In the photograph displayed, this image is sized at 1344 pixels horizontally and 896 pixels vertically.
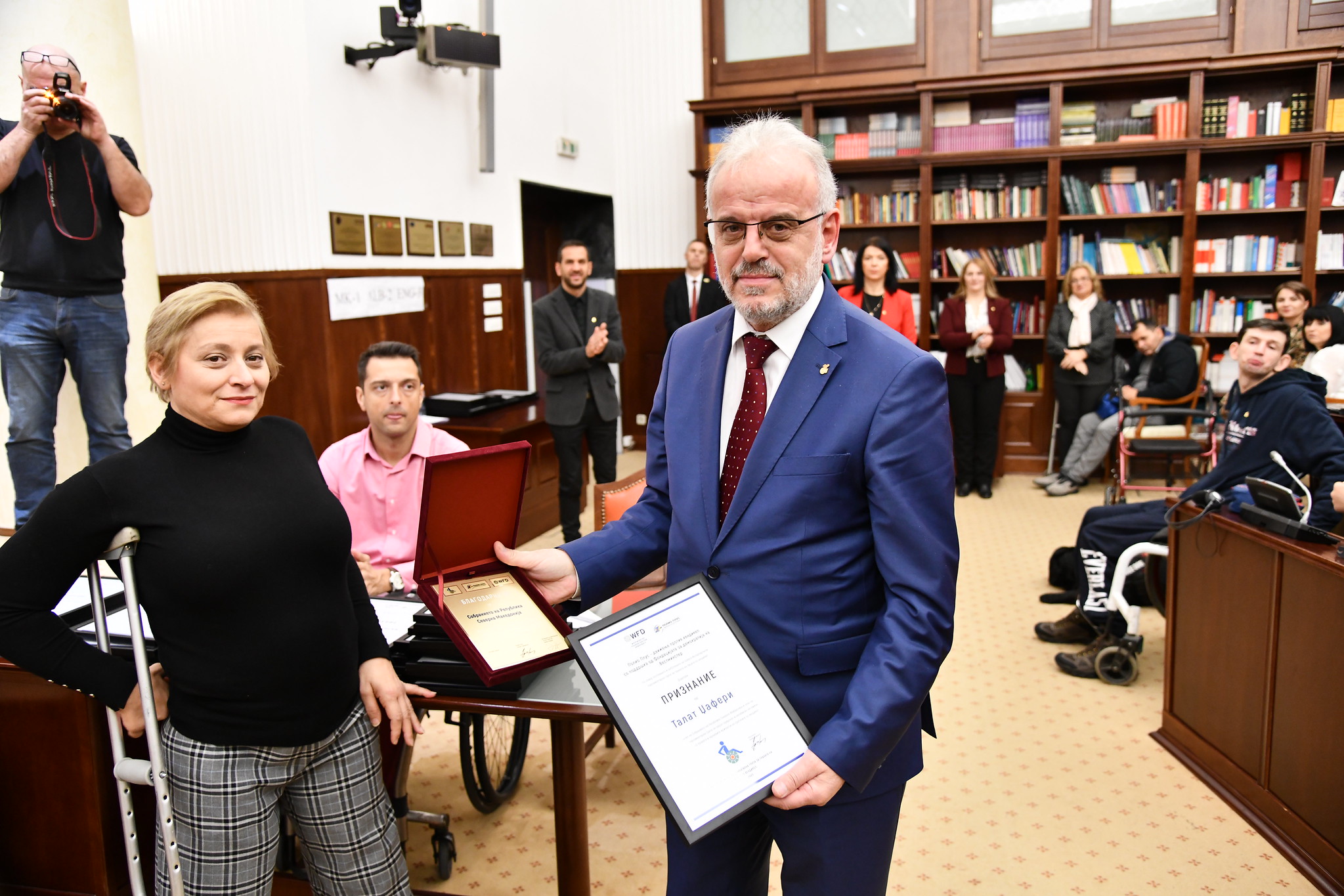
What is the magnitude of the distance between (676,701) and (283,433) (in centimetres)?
91

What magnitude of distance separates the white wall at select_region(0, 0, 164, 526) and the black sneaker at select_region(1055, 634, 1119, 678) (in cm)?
411

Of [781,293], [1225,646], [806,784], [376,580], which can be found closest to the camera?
[806,784]

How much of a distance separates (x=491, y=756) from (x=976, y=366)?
4862mm

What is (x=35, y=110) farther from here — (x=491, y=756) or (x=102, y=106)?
(x=491, y=756)

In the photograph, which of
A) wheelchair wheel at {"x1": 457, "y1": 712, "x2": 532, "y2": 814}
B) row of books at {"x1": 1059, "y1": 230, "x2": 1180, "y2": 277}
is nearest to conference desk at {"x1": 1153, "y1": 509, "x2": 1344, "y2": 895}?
wheelchair wheel at {"x1": 457, "y1": 712, "x2": 532, "y2": 814}

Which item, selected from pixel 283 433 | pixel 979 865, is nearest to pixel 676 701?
pixel 283 433

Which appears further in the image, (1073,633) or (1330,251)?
(1330,251)

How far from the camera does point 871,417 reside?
130cm

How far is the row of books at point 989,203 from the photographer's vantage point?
7.21 metres

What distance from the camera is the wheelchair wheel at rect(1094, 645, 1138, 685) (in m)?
3.68

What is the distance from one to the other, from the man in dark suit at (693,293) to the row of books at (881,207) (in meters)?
1.26

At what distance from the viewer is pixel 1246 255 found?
696 cm

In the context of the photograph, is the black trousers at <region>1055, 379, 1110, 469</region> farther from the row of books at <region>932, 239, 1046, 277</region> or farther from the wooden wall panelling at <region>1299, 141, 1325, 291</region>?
the wooden wall panelling at <region>1299, 141, 1325, 291</region>

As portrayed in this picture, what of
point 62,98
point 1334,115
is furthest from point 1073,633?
point 1334,115
